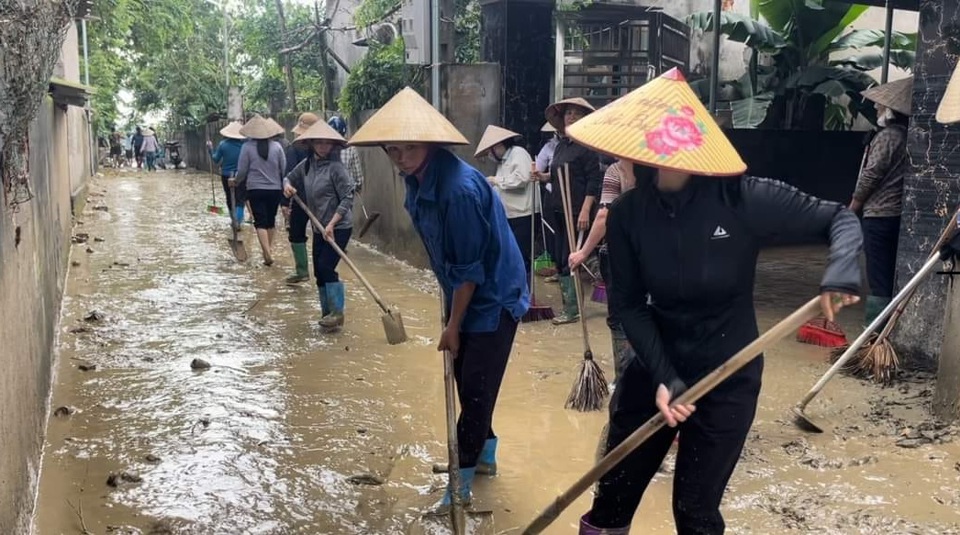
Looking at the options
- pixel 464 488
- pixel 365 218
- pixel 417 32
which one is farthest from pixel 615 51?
pixel 464 488

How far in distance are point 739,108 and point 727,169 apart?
780 centimetres

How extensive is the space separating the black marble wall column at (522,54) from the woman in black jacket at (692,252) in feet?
21.8

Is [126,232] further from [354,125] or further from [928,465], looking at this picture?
[928,465]

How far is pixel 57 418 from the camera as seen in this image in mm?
4840

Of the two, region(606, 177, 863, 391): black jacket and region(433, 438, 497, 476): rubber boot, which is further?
region(433, 438, 497, 476): rubber boot

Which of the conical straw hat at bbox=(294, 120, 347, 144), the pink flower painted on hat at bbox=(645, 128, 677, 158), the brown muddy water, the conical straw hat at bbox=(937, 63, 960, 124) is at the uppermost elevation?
the conical straw hat at bbox=(937, 63, 960, 124)

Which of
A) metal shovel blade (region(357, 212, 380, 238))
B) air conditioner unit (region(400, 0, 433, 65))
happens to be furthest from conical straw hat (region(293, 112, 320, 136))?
metal shovel blade (region(357, 212, 380, 238))

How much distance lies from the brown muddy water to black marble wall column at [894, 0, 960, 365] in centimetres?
35

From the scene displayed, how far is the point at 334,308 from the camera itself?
6930mm

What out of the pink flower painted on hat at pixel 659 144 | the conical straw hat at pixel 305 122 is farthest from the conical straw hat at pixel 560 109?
the pink flower painted on hat at pixel 659 144

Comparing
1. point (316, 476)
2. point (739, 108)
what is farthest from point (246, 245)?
point (316, 476)

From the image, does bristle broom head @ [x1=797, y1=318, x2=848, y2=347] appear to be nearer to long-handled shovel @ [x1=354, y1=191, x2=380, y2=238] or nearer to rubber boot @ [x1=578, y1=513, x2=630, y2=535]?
rubber boot @ [x1=578, y1=513, x2=630, y2=535]

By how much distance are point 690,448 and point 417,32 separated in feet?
22.4

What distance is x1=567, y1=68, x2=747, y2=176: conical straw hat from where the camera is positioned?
2338 millimetres
